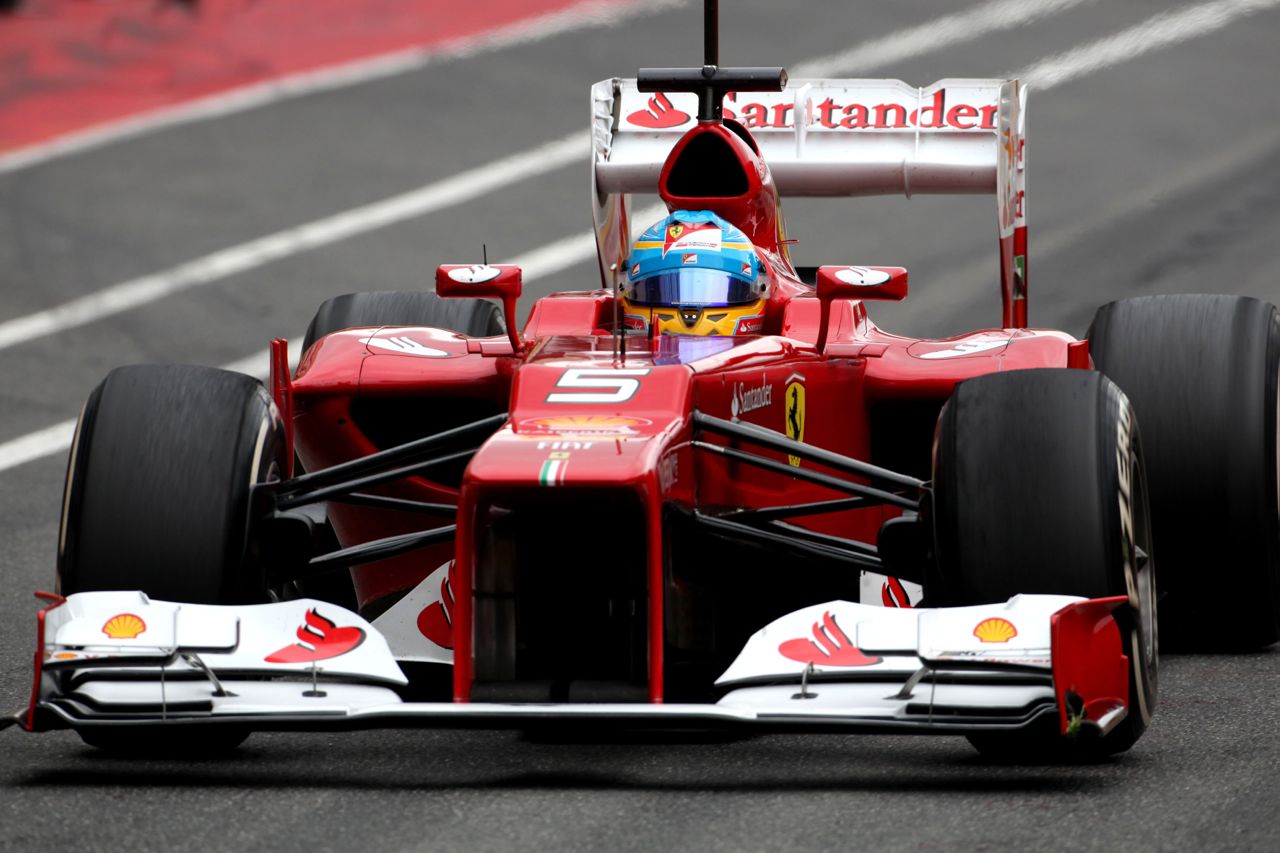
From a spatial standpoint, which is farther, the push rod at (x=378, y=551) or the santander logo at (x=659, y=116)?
the santander logo at (x=659, y=116)

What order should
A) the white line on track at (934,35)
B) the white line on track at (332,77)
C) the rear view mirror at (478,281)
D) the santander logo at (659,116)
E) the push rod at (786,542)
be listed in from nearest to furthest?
the push rod at (786,542), the rear view mirror at (478,281), the santander logo at (659,116), the white line on track at (332,77), the white line on track at (934,35)

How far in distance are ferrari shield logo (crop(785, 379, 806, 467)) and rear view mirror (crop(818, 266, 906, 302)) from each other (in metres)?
0.42

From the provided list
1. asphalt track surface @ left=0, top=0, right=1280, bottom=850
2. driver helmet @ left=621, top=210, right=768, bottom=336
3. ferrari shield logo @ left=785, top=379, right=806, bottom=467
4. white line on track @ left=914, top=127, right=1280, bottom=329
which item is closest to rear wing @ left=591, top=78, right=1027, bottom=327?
driver helmet @ left=621, top=210, right=768, bottom=336

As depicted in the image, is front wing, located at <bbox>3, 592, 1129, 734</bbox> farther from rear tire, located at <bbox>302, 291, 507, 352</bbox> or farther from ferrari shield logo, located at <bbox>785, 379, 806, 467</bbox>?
rear tire, located at <bbox>302, 291, 507, 352</bbox>

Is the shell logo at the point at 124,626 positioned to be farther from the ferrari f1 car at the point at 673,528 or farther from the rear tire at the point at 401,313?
the rear tire at the point at 401,313

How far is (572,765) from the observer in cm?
660

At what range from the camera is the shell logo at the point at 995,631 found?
248 inches

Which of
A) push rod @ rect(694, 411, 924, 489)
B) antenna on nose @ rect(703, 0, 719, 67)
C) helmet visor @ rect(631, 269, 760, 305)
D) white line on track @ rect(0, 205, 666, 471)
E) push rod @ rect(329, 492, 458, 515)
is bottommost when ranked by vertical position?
white line on track @ rect(0, 205, 666, 471)

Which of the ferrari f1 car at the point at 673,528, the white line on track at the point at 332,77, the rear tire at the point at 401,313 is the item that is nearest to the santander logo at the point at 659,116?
the rear tire at the point at 401,313

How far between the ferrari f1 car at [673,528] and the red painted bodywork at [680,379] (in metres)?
0.01

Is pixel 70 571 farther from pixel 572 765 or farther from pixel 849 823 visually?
pixel 849 823

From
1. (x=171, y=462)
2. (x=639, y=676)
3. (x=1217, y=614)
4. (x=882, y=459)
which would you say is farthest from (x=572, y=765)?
(x=1217, y=614)

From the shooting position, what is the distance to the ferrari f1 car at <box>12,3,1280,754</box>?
6.38 meters

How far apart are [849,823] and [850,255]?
11.3 meters
